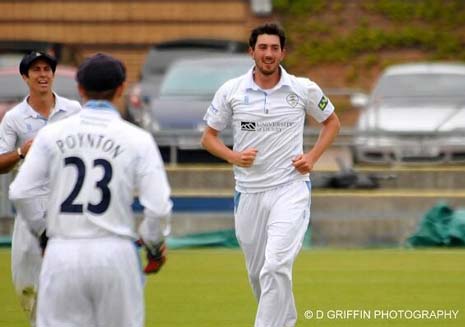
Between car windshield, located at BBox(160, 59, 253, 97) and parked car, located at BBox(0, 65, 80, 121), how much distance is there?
4.52ft

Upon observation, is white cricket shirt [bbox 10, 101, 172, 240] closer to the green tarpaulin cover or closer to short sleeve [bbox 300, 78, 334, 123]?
short sleeve [bbox 300, 78, 334, 123]

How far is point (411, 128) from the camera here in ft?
67.9

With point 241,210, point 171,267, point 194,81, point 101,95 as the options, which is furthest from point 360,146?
point 101,95

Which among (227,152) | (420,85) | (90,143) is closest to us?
(90,143)

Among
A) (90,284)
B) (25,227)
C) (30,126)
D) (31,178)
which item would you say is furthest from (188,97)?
(90,284)

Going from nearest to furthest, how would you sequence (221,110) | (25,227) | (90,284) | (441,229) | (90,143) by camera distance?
(90,284)
(90,143)
(25,227)
(221,110)
(441,229)

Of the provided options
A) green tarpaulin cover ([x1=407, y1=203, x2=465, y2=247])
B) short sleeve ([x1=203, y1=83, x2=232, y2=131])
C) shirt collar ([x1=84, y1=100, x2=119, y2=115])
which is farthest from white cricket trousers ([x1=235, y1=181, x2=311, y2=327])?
green tarpaulin cover ([x1=407, y1=203, x2=465, y2=247])

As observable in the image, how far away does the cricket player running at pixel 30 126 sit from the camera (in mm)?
9969

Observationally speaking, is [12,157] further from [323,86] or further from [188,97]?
[323,86]

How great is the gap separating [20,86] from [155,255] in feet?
51.1

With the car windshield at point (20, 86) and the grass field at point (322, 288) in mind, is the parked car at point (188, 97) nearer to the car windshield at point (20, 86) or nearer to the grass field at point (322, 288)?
the car windshield at point (20, 86)

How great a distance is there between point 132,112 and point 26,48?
3.73 metres

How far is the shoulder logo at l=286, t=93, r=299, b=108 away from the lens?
10156 millimetres

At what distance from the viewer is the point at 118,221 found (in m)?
7.22
